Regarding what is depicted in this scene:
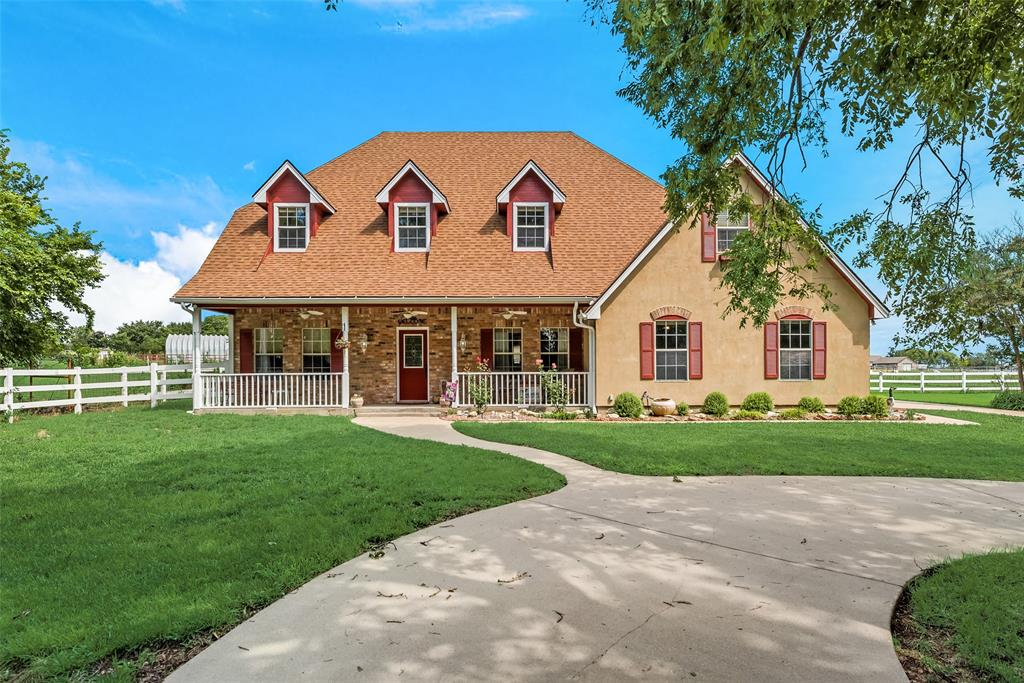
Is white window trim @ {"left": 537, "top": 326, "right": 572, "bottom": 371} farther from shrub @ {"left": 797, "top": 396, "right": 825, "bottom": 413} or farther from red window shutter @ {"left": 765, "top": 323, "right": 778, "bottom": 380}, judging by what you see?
shrub @ {"left": 797, "top": 396, "right": 825, "bottom": 413}

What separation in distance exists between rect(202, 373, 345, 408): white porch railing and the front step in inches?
31.0

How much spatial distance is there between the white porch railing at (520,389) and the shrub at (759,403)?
4268 mm

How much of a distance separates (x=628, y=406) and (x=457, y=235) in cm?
738

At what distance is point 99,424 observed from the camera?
11516 millimetres

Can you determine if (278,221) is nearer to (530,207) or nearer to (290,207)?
(290,207)

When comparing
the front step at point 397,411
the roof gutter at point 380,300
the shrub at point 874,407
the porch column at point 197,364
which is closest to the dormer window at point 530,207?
the roof gutter at point 380,300

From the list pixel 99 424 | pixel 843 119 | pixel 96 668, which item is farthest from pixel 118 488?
pixel 843 119

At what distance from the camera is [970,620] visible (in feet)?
10.3

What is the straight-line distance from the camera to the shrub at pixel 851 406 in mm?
13797

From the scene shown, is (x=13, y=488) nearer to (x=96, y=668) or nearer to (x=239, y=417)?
(x=96, y=668)

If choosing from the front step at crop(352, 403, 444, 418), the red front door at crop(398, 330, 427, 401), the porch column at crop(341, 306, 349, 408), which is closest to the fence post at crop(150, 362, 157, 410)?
the porch column at crop(341, 306, 349, 408)

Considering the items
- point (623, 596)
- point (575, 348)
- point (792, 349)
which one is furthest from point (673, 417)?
point (623, 596)

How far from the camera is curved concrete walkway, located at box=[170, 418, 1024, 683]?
8.73 ft

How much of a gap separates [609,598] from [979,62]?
4.75 metres
